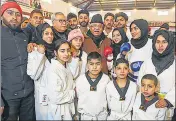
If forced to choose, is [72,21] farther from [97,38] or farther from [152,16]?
[152,16]

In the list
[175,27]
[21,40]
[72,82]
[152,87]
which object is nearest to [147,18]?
[175,27]

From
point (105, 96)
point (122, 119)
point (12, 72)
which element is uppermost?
point (12, 72)

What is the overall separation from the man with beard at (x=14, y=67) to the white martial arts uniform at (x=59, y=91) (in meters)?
0.11

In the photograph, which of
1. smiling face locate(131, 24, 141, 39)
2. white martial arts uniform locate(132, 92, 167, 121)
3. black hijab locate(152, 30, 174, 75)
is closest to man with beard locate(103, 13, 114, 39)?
smiling face locate(131, 24, 141, 39)

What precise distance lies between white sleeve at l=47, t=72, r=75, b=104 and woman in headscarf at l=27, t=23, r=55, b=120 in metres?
0.05

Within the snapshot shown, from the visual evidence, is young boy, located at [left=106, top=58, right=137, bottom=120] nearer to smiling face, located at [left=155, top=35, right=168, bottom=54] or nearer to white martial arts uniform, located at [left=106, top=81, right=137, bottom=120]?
white martial arts uniform, located at [left=106, top=81, right=137, bottom=120]

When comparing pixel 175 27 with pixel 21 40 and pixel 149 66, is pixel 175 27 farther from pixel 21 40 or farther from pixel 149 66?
pixel 21 40

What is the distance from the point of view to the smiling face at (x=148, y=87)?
36.9 inches

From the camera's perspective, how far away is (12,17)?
0.91 meters

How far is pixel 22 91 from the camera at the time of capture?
1.01 meters

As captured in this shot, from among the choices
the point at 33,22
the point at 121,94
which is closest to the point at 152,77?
the point at 121,94

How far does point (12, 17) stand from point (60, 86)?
0.36 meters

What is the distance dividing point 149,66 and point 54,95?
1.45ft

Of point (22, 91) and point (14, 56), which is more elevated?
point (14, 56)
